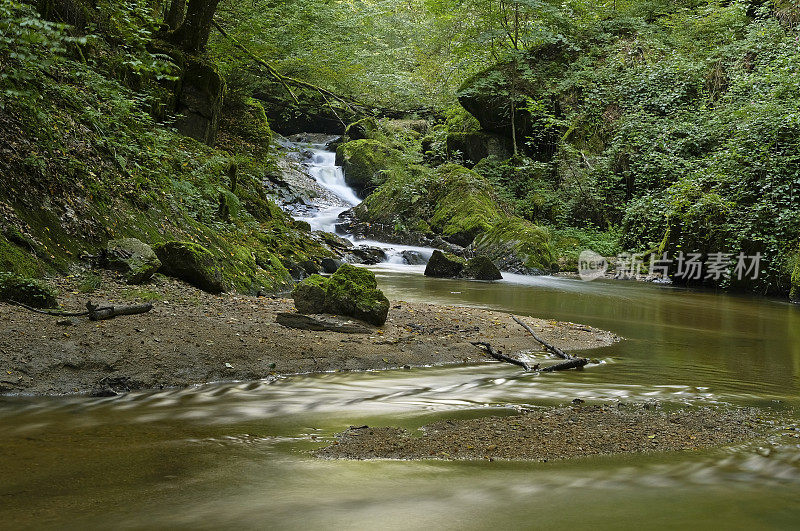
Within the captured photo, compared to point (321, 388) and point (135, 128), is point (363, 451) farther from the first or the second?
point (135, 128)

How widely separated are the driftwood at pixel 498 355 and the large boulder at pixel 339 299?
4.07ft

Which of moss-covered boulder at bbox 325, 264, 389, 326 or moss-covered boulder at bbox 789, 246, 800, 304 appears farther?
moss-covered boulder at bbox 789, 246, 800, 304

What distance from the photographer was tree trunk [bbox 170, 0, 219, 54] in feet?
38.1

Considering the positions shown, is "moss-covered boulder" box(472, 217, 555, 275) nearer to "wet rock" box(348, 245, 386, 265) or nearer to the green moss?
the green moss

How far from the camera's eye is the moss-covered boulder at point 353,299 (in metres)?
6.89

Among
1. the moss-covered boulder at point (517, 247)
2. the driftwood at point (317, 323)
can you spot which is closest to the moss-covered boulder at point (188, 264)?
the driftwood at point (317, 323)

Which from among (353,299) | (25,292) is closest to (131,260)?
(25,292)

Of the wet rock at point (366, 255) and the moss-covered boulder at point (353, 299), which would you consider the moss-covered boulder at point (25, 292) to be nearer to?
the moss-covered boulder at point (353, 299)

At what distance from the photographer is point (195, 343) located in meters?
5.37

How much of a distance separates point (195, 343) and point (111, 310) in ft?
2.89

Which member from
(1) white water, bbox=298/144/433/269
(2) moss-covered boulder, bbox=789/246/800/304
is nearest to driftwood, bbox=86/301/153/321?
(1) white water, bbox=298/144/433/269

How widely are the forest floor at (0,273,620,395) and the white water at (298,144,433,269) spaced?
10508 mm

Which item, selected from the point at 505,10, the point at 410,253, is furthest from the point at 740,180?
the point at 505,10

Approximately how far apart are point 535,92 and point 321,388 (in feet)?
67.1
